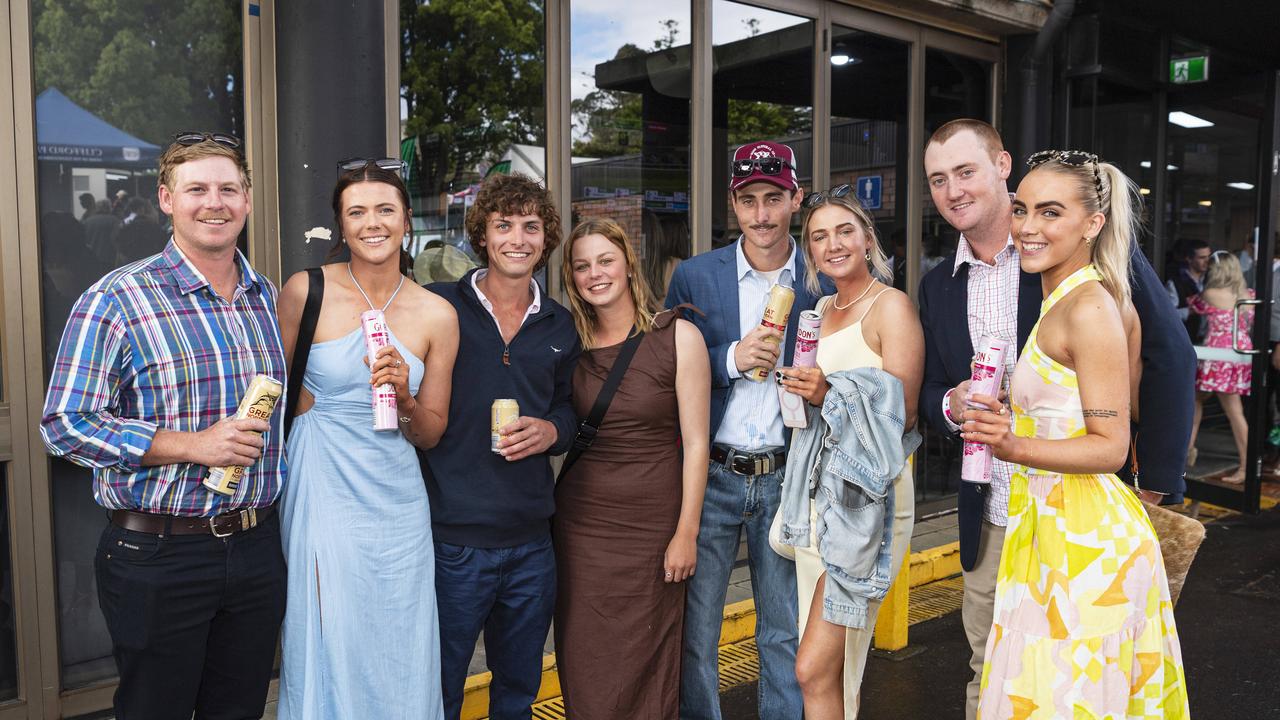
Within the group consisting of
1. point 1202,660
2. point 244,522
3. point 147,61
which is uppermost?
point 147,61

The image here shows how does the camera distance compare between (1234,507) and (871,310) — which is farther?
(1234,507)

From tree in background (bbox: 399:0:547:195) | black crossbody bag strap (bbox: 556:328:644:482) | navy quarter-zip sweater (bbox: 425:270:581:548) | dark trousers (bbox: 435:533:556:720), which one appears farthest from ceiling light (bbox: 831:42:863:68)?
dark trousers (bbox: 435:533:556:720)

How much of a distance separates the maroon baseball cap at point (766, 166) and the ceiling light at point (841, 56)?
9.93ft

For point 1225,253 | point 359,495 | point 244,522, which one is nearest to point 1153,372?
point 359,495

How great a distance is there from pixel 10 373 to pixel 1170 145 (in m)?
8.05

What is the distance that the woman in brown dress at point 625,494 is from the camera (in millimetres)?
3213

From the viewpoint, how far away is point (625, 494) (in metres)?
3.21

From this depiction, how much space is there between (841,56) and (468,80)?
8.40 ft

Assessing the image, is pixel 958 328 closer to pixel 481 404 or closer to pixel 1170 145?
pixel 481 404

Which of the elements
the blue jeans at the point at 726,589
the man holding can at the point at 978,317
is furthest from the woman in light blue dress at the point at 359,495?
the man holding can at the point at 978,317

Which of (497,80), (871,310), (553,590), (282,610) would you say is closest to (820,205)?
(871,310)

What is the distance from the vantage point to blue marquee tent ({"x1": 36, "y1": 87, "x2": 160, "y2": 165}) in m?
3.69

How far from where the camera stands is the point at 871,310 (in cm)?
312

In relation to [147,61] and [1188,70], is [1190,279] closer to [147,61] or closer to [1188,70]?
[1188,70]
